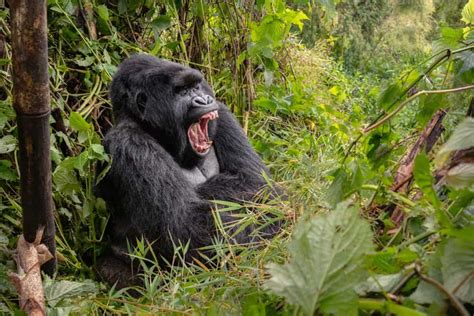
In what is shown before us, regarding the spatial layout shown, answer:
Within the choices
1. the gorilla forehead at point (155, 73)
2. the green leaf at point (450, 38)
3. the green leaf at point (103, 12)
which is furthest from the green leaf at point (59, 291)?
the green leaf at point (103, 12)

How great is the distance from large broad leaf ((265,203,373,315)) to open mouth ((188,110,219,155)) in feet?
7.11

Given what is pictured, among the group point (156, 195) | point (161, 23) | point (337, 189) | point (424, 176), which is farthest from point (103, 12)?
point (424, 176)

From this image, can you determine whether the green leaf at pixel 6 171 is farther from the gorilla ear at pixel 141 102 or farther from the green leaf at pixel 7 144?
the gorilla ear at pixel 141 102

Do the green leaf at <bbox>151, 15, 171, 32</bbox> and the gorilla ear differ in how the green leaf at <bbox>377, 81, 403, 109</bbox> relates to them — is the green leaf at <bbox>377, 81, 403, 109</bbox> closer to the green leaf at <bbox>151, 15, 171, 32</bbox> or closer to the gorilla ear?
the gorilla ear

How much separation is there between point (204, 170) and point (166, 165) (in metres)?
0.44

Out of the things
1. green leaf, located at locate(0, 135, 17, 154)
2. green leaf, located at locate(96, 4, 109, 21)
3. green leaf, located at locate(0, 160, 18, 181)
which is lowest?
green leaf, located at locate(0, 160, 18, 181)

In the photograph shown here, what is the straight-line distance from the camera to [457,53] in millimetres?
1354

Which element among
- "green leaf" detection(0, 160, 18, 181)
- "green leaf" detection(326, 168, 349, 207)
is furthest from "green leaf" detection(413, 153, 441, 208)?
"green leaf" detection(0, 160, 18, 181)

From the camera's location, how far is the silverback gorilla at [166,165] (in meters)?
2.78

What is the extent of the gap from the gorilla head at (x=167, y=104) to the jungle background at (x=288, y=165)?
9.5 inches

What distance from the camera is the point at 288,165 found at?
3584 millimetres

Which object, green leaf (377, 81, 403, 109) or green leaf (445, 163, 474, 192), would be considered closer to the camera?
green leaf (445, 163, 474, 192)

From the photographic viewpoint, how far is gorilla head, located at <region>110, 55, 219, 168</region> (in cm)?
298

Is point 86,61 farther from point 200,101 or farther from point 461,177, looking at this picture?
point 461,177
